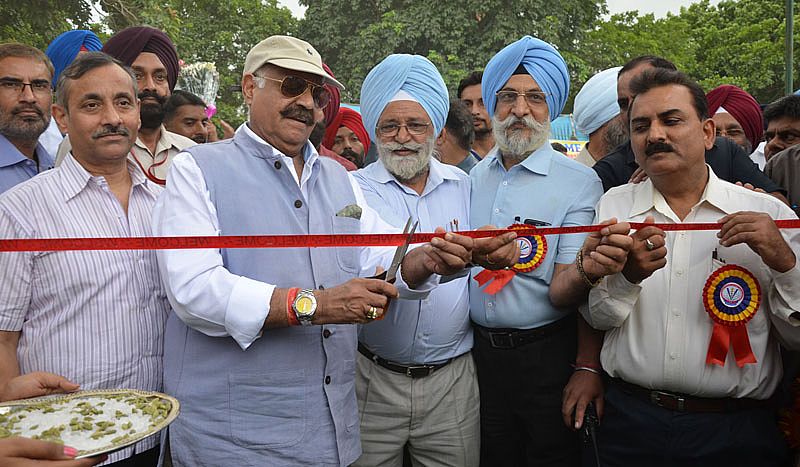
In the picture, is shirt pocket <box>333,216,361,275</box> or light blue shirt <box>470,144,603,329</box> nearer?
shirt pocket <box>333,216,361,275</box>

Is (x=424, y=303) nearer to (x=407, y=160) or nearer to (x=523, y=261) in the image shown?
(x=523, y=261)

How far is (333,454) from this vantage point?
2.93 m

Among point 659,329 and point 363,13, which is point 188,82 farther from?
point 363,13

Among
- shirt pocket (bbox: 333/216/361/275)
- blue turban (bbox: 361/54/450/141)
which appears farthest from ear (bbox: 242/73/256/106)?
blue turban (bbox: 361/54/450/141)

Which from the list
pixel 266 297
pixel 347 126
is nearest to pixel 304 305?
pixel 266 297

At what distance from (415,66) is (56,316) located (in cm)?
242

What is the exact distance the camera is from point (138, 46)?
5.01 metres

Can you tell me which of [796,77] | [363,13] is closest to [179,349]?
[363,13]

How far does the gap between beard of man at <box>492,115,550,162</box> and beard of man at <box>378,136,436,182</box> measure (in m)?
0.44

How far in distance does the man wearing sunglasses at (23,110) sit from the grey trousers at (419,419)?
8.39 ft

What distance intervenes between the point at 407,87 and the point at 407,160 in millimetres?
483

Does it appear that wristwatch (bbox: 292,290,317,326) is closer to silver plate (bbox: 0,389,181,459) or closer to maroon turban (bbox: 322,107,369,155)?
silver plate (bbox: 0,389,181,459)

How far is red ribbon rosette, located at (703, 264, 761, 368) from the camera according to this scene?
2975 mm

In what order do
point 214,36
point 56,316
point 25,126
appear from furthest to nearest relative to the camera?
1. point 214,36
2. point 25,126
3. point 56,316
